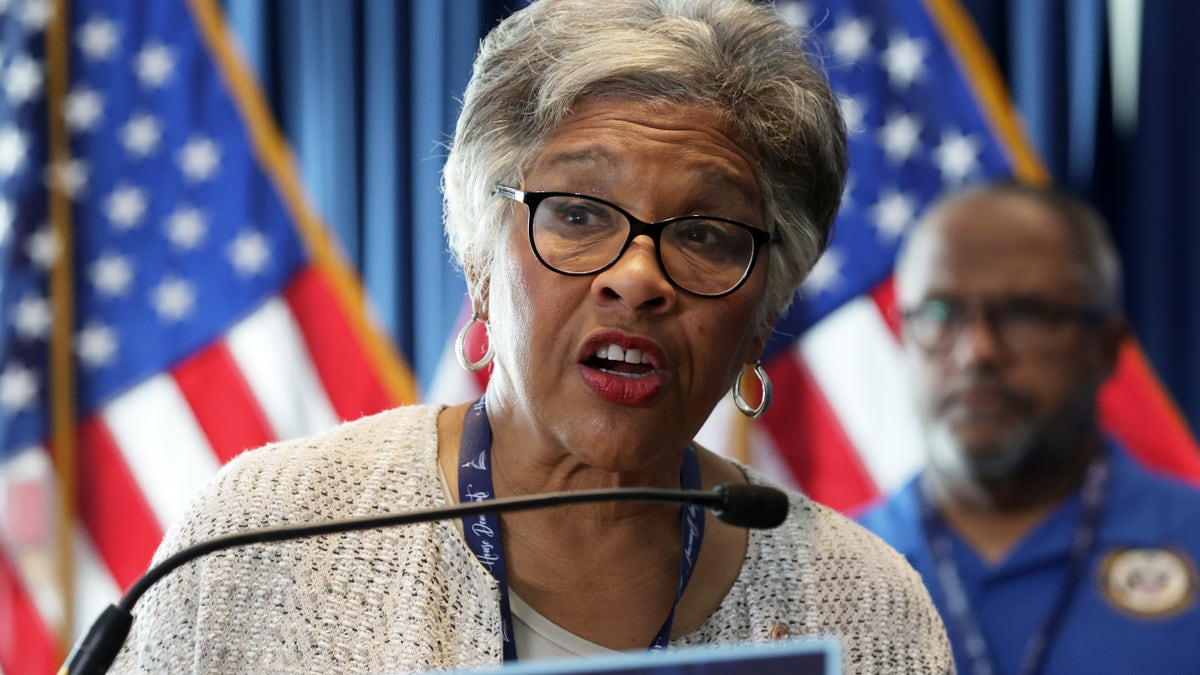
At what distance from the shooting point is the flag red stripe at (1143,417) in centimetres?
313

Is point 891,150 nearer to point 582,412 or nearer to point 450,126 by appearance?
point 450,126

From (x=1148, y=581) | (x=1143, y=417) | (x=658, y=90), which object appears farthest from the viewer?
(x=1143, y=417)

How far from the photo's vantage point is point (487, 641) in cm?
137

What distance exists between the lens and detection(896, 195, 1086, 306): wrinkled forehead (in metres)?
2.57

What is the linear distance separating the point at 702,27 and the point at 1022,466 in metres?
1.44

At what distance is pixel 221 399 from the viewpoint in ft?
10.7

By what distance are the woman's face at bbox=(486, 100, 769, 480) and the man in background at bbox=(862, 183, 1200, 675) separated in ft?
3.80

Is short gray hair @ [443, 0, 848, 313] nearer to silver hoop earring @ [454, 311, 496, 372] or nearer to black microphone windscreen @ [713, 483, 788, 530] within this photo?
silver hoop earring @ [454, 311, 496, 372]

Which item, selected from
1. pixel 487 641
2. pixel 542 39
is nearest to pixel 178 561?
pixel 487 641

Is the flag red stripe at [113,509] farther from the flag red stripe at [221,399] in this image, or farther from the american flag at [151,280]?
the flag red stripe at [221,399]

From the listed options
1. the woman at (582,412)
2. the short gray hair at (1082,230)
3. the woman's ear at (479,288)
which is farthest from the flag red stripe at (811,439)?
the woman's ear at (479,288)

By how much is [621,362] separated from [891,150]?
2.08 meters

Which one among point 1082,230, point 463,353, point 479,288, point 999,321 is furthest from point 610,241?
point 1082,230

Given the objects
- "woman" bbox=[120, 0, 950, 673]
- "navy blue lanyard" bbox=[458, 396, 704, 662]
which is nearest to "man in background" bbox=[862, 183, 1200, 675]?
"woman" bbox=[120, 0, 950, 673]
